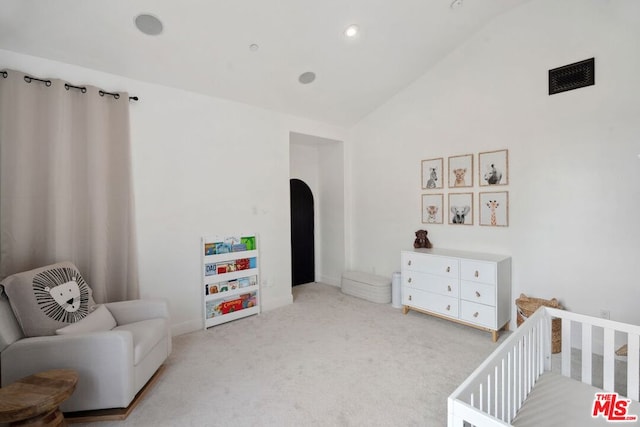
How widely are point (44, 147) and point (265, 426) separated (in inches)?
107

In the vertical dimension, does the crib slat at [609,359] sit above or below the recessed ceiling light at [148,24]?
below

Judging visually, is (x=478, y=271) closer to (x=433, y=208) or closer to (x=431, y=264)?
(x=431, y=264)

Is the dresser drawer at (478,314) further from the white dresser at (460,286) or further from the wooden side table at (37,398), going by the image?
the wooden side table at (37,398)

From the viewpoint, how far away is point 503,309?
9.73 ft

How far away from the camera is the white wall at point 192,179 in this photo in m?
2.85

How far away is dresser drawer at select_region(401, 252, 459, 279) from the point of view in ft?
10.3

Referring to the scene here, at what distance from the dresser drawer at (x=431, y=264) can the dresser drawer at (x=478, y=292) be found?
0.15 metres

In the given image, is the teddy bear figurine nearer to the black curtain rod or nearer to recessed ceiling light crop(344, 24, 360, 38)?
recessed ceiling light crop(344, 24, 360, 38)

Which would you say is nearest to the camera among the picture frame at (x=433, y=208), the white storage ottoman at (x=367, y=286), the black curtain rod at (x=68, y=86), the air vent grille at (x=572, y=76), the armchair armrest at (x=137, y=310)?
the black curtain rod at (x=68, y=86)

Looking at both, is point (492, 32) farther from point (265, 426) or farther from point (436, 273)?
point (265, 426)

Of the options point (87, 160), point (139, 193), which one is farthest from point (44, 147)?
point (139, 193)

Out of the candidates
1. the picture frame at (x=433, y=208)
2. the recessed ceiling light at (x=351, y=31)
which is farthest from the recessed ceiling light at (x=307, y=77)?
the picture frame at (x=433, y=208)

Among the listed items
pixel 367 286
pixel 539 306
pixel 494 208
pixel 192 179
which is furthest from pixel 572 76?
pixel 192 179

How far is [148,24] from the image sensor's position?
7.77 feet
